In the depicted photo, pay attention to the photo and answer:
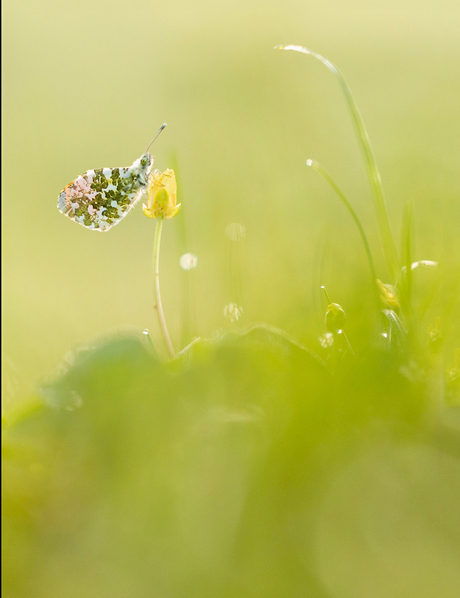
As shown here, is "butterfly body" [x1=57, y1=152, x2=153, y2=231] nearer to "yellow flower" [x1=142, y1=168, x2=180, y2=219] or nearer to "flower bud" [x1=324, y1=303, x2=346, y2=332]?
"yellow flower" [x1=142, y1=168, x2=180, y2=219]

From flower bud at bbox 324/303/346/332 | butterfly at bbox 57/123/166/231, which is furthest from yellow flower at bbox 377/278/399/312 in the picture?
butterfly at bbox 57/123/166/231

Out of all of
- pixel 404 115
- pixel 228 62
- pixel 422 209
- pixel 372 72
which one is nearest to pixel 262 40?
pixel 228 62

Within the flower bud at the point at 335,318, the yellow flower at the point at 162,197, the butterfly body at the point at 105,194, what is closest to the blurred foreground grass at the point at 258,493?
the flower bud at the point at 335,318

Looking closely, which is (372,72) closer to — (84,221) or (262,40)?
(262,40)

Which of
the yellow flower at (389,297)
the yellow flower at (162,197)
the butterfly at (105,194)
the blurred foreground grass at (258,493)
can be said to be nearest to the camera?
the blurred foreground grass at (258,493)

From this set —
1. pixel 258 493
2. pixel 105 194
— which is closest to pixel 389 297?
pixel 258 493

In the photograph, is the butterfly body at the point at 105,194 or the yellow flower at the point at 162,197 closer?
the yellow flower at the point at 162,197

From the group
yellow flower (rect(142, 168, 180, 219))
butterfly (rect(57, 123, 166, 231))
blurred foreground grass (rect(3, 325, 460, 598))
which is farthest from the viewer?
butterfly (rect(57, 123, 166, 231))

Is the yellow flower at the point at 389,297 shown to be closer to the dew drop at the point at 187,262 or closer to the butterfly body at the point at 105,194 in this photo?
the dew drop at the point at 187,262
